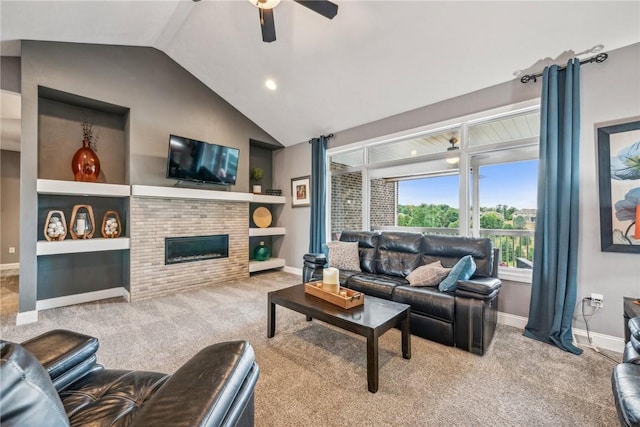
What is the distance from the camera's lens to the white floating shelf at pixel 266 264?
5359 mm

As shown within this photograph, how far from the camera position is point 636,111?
249cm

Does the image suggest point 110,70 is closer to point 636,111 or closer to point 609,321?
point 636,111

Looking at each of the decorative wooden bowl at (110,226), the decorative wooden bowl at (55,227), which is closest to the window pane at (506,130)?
the decorative wooden bowl at (110,226)

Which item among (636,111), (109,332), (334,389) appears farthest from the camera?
(109,332)

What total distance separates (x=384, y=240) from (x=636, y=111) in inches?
107

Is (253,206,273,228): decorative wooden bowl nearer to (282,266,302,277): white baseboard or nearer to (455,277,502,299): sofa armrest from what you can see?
(282,266,302,277): white baseboard

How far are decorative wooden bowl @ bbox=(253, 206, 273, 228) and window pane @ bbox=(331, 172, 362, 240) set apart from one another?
1505 mm

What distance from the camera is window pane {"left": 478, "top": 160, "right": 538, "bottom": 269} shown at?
3240 millimetres

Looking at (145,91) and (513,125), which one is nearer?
(513,125)

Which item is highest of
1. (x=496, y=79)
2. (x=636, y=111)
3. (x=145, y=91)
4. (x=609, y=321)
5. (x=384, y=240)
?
(x=145, y=91)

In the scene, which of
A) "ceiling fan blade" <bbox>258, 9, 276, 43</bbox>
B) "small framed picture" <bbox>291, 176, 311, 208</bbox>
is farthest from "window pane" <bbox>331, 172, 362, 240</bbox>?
"ceiling fan blade" <bbox>258, 9, 276, 43</bbox>

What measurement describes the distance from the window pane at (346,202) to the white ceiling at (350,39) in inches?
39.8

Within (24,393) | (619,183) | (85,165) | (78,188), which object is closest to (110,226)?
(78,188)

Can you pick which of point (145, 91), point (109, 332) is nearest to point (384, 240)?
point (109, 332)
